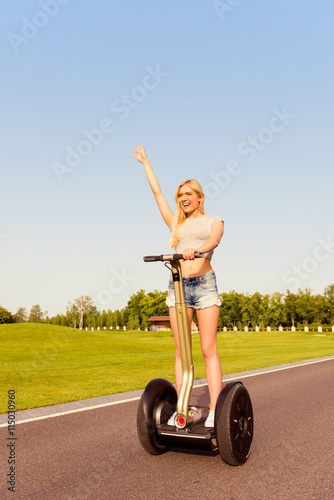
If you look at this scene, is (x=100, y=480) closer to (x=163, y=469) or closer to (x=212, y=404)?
(x=163, y=469)

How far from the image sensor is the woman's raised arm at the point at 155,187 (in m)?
4.48

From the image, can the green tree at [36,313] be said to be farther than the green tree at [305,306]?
Yes

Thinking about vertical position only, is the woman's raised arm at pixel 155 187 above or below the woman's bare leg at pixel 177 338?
above

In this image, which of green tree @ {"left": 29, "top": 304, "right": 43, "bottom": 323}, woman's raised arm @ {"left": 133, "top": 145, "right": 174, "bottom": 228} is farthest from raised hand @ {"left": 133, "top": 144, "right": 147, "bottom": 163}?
green tree @ {"left": 29, "top": 304, "right": 43, "bottom": 323}

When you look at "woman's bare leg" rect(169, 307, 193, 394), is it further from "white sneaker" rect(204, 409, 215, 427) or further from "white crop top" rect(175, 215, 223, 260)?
"white crop top" rect(175, 215, 223, 260)

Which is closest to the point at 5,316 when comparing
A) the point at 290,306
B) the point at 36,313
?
the point at 290,306

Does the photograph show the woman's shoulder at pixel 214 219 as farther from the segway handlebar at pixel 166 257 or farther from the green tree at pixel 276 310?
the green tree at pixel 276 310

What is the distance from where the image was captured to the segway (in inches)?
145

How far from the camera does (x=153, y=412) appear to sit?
4.00 metres

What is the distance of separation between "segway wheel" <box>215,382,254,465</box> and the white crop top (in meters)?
1.25

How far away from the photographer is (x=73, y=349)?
23016 millimetres

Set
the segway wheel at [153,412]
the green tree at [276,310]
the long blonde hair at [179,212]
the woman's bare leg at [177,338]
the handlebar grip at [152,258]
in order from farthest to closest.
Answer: the green tree at [276,310], the long blonde hair at [179,212], the woman's bare leg at [177,338], the segway wheel at [153,412], the handlebar grip at [152,258]

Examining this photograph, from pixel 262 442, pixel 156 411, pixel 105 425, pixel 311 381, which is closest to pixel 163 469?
pixel 156 411

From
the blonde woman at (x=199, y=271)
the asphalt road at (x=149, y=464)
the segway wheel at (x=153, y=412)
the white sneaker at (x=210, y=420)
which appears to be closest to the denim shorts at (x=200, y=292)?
the blonde woman at (x=199, y=271)
